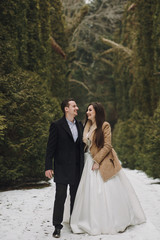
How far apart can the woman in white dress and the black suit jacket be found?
0.80 ft

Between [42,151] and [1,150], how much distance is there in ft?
4.41

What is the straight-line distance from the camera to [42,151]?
29.3 feet

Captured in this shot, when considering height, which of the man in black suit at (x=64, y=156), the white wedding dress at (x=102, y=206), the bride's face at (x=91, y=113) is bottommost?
the white wedding dress at (x=102, y=206)

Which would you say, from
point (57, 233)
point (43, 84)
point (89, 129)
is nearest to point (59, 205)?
point (57, 233)

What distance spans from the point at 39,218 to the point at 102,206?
154cm

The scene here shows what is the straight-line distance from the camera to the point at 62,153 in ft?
15.1

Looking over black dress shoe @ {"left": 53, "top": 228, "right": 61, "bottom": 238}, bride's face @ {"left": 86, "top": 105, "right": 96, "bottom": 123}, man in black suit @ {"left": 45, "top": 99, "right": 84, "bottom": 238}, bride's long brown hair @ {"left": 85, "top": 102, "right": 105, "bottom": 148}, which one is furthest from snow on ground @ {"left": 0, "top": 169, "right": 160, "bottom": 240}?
bride's face @ {"left": 86, "top": 105, "right": 96, "bottom": 123}

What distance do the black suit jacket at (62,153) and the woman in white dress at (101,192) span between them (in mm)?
Result: 243

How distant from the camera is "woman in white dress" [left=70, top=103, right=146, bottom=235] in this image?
449 centimetres

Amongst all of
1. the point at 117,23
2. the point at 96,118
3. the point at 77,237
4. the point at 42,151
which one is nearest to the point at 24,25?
the point at 42,151

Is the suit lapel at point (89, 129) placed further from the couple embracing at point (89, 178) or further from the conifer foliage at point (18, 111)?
the conifer foliage at point (18, 111)

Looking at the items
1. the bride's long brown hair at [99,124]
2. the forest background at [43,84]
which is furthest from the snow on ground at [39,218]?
the bride's long brown hair at [99,124]

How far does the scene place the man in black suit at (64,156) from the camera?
4.52 m

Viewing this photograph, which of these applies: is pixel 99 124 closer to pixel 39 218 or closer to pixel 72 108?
pixel 72 108
